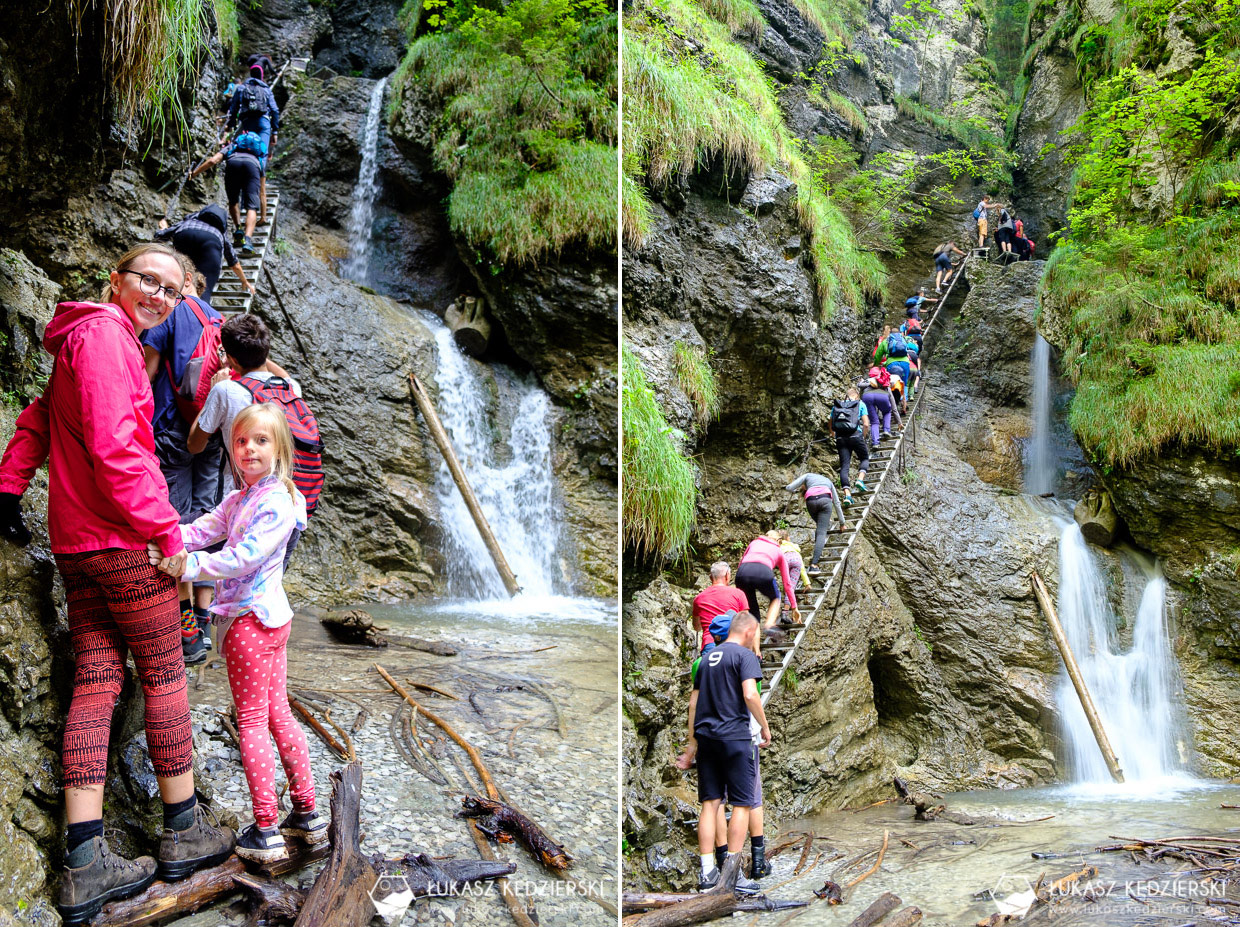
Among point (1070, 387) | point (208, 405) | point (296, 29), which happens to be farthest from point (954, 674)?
point (296, 29)

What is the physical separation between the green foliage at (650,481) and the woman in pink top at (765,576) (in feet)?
1.74

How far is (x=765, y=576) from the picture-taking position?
16.3 ft

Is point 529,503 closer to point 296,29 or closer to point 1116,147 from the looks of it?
point 1116,147

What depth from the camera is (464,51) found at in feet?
32.7

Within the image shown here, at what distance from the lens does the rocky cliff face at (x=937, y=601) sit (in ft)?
22.2

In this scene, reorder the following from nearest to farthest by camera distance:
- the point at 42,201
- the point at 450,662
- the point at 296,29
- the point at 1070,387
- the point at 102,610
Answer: the point at 102,610
the point at 42,201
the point at 450,662
the point at 1070,387
the point at 296,29

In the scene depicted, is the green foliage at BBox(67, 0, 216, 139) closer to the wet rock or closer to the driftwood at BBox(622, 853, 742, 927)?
the driftwood at BBox(622, 853, 742, 927)

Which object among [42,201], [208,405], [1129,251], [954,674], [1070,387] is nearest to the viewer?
[208,405]

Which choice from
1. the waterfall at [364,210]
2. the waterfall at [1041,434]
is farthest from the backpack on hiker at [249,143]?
the waterfall at [1041,434]

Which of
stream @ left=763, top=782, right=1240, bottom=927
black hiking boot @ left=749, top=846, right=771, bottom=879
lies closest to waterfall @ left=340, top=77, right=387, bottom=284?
stream @ left=763, top=782, right=1240, bottom=927

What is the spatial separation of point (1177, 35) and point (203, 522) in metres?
8.63

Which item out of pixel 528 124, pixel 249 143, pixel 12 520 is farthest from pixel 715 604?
pixel 528 124

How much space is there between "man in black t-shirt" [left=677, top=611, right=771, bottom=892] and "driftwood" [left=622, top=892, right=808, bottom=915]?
1.00 ft

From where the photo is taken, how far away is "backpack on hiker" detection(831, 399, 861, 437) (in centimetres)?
694
